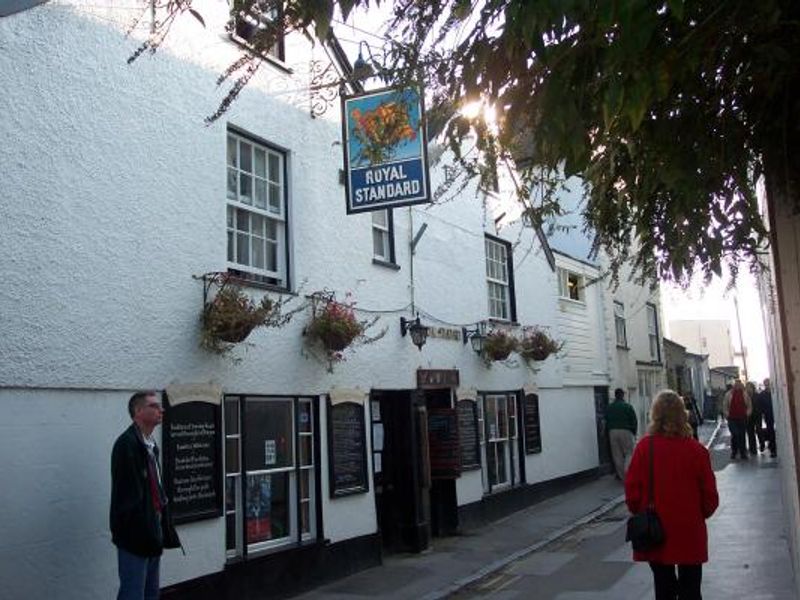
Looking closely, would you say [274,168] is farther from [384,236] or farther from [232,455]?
[232,455]

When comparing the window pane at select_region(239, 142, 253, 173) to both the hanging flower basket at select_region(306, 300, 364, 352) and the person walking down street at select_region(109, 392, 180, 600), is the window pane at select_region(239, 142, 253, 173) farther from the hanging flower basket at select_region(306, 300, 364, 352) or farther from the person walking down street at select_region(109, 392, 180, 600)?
the person walking down street at select_region(109, 392, 180, 600)

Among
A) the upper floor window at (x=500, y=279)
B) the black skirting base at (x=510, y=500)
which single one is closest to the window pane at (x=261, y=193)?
the black skirting base at (x=510, y=500)

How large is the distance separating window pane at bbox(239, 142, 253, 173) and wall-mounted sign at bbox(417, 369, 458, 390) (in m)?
3.93

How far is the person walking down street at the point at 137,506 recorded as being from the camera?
5738mm

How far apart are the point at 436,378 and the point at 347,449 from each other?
2.48 m

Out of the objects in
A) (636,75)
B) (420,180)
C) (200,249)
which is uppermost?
(420,180)

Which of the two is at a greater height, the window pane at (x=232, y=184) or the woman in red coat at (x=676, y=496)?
the window pane at (x=232, y=184)

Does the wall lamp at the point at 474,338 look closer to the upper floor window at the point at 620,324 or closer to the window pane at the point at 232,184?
the window pane at the point at 232,184

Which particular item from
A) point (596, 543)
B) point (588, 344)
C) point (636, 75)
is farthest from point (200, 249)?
point (588, 344)

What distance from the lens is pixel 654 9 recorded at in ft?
8.14

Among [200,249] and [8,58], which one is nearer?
[8,58]

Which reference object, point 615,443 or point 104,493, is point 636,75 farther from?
point 615,443

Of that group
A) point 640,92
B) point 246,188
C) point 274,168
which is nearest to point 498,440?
point 274,168

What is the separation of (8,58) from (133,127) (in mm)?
1271
